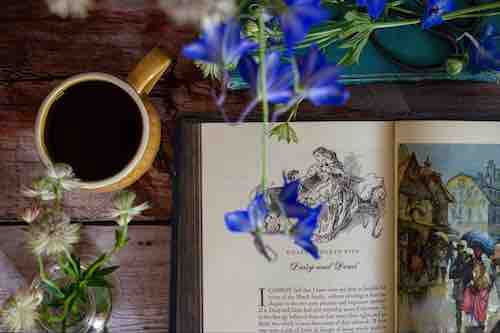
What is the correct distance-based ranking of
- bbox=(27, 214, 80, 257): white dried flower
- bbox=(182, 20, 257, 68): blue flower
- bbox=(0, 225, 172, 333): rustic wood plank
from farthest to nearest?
bbox=(0, 225, 172, 333): rustic wood plank
bbox=(27, 214, 80, 257): white dried flower
bbox=(182, 20, 257, 68): blue flower

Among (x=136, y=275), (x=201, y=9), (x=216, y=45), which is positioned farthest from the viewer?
(x=136, y=275)

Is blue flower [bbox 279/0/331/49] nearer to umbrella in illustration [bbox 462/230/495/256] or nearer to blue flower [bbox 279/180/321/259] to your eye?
blue flower [bbox 279/180/321/259]

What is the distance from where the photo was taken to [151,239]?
60 cm

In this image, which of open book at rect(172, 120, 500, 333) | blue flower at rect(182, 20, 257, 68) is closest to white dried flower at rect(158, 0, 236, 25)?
blue flower at rect(182, 20, 257, 68)

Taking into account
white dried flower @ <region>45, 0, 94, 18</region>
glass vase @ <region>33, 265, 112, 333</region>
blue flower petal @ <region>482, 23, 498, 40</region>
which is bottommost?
glass vase @ <region>33, 265, 112, 333</region>

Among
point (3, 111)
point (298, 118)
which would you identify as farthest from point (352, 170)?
point (3, 111)

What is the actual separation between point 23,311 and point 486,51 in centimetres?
47

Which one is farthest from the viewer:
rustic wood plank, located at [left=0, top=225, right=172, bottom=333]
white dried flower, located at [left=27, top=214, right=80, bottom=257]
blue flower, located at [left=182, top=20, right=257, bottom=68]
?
rustic wood plank, located at [left=0, top=225, right=172, bottom=333]

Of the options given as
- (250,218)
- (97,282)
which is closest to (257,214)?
(250,218)

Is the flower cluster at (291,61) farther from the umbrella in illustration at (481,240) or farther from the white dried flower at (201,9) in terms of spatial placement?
the umbrella in illustration at (481,240)

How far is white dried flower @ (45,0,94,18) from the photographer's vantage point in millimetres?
560

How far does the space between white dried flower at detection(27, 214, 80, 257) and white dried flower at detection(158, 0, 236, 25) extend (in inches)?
7.8

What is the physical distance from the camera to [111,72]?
605 mm

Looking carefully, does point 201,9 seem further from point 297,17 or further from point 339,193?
point 339,193
